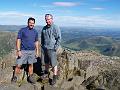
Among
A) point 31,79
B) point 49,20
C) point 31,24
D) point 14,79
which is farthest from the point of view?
Answer: point 31,79

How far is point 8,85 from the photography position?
61.0ft

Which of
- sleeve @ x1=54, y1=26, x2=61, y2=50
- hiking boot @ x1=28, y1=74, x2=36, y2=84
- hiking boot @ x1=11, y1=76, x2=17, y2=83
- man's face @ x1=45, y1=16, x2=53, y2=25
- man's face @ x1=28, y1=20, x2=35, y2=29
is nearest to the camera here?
man's face @ x1=45, y1=16, x2=53, y2=25

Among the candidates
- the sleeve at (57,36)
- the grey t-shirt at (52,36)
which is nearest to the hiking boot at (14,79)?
the grey t-shirt at (52,36)

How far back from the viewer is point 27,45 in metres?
19.8

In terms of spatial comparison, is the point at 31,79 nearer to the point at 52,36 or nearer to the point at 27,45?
the point at 27,45

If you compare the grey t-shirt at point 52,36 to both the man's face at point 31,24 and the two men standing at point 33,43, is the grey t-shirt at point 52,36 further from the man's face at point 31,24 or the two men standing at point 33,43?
the man's face at point 31,24

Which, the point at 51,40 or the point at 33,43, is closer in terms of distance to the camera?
the point at 51,40

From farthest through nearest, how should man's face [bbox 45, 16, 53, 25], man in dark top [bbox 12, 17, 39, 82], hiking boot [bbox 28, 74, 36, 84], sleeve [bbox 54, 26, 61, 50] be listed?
hiking boot [bbox 28, 74, 36, 84] < man in dark top [bbox 12, 17, 39, 82] < sleeve [bbox 54, 26, 61, 50] < man's face [bbox 45, 16, 53, 25]

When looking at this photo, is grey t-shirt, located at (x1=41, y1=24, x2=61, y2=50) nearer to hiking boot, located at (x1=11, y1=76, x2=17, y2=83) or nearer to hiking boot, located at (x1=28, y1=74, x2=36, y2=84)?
hiking boot, located at (x1=28, y1=74, x2=36, y2=84)

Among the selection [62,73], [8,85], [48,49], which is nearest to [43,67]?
[62,73]

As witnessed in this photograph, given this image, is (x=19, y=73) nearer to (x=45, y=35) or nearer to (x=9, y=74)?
(x=9, y=74)

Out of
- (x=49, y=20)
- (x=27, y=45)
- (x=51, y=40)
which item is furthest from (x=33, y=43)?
(x=49, y=20)

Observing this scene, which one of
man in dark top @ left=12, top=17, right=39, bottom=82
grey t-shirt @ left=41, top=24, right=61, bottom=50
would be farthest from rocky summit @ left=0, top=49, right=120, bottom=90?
grey t-shirt @ left=41, top=24, right=61, bottom=50

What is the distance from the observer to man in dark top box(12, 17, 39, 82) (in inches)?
Result: 770
